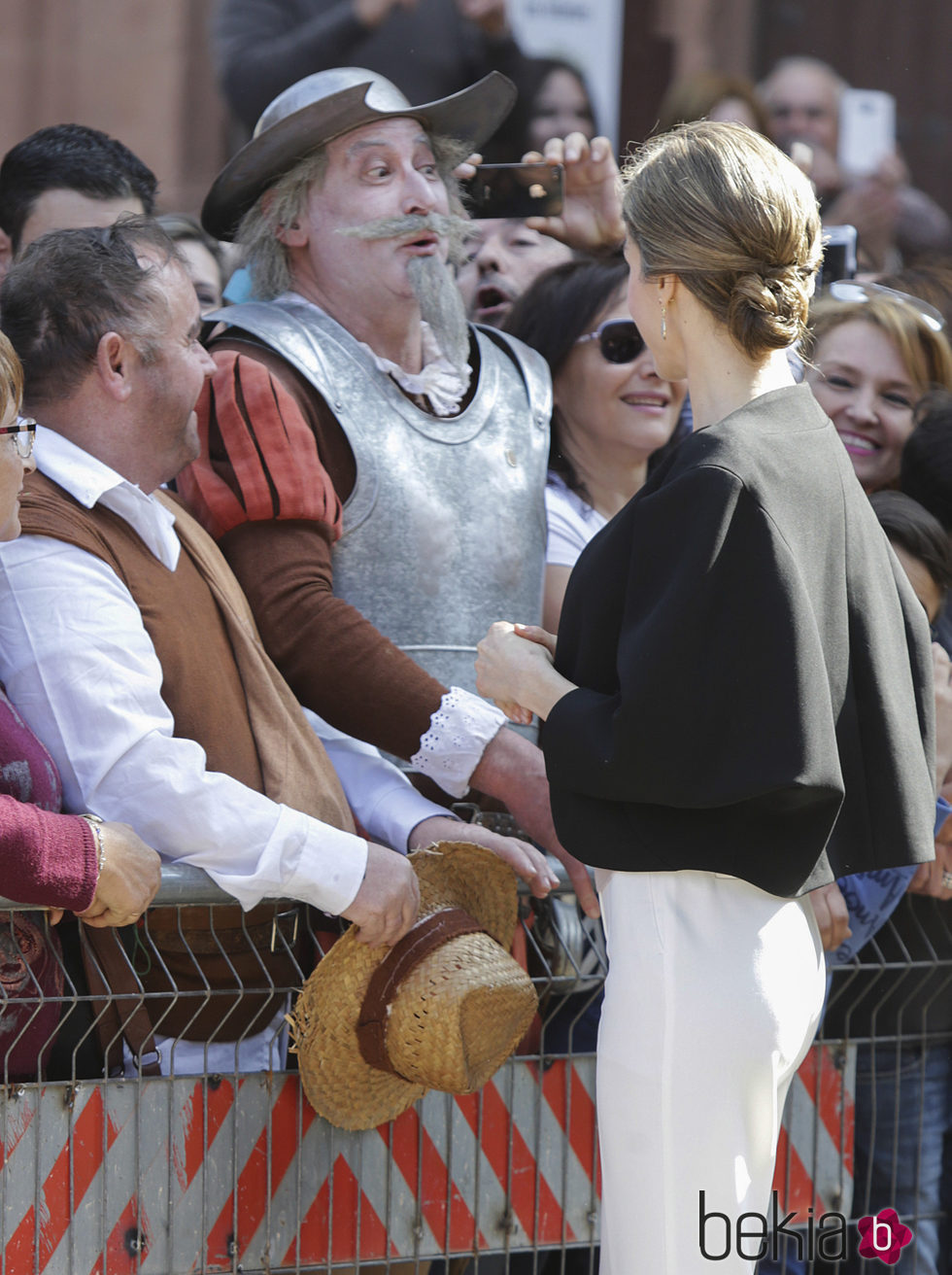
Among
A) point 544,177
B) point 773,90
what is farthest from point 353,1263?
point 773,90

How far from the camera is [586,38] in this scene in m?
5.14

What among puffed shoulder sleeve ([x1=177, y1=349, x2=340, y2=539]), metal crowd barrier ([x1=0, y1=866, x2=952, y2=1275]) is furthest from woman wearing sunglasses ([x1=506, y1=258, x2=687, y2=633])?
metal crowd barrier ([x1=0, y1=866, x2=952, y2=1275])

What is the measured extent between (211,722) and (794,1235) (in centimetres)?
113

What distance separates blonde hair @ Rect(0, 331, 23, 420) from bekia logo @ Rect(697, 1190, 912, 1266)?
135 centimetres

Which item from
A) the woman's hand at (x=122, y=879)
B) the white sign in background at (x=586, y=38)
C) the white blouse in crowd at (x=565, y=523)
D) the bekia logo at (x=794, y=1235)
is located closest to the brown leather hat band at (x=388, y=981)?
the woman's hand at (x=122, y=879)

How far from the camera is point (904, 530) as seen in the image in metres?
3.20

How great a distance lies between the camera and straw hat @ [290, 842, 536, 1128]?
219 centimetres

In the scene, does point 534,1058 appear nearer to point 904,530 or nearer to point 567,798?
point 567,798

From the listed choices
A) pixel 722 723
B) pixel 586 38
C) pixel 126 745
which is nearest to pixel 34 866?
pixel 126 745

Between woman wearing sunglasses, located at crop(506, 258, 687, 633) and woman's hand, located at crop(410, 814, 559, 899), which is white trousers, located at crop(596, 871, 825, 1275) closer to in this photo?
woman's hand, located at crop(410, 814, 559, 899)

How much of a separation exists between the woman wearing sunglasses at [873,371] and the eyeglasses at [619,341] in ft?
1.56

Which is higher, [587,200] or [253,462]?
[587,200]

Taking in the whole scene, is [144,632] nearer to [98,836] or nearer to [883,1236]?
[98,836]

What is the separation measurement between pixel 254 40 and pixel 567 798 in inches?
130
